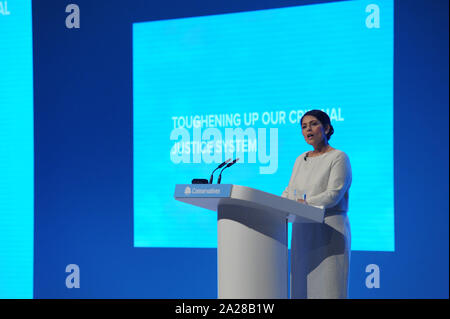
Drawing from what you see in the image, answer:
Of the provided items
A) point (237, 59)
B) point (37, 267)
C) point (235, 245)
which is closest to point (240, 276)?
point (235, 245)

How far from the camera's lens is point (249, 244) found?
2.42 metres

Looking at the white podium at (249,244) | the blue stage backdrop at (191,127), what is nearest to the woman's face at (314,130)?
the white podium at (249,244)

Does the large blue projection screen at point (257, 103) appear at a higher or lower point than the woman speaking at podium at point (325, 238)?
higher

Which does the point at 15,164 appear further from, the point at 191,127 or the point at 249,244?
the point at 249,244

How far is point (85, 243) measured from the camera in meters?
4.97

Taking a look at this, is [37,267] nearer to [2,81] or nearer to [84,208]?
[84,208]

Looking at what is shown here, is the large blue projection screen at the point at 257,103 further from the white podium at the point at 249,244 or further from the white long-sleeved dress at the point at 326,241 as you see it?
the white podium at the point at 249,244

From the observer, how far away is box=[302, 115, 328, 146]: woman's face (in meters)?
3.07

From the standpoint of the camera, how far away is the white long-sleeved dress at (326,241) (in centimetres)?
285

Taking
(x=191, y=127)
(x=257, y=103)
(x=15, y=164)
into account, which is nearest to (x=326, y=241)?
(x=257, y=103)

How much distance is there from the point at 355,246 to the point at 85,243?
2.31 m

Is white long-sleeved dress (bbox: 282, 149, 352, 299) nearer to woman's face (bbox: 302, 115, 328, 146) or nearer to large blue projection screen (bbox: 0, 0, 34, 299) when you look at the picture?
woman's face (bbox: 302, 115, 328, 146)

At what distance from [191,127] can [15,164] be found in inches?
66.2

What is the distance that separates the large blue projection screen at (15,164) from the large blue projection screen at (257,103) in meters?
1.04
